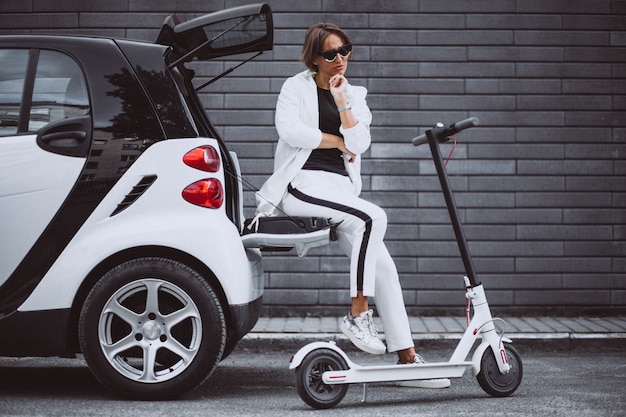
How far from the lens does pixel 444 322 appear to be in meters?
8.52

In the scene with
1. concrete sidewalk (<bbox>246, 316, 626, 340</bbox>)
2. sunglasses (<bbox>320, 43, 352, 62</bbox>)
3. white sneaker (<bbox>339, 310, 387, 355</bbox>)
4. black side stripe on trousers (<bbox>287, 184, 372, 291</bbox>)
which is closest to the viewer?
white sneaker (<bbox>339, 310, 387, 355</bbox>)

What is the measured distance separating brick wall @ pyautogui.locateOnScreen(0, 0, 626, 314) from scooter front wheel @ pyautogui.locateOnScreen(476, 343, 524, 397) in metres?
3.72

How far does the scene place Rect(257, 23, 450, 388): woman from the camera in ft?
17.3

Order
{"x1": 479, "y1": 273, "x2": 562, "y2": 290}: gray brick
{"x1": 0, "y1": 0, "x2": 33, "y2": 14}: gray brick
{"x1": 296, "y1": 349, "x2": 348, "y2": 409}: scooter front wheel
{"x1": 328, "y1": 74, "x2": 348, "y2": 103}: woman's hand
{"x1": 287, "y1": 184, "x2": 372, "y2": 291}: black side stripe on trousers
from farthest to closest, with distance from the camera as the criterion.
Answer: {"x1": 0, "y1": 0, "x2": 33, "y2": 14}: gray brick → {"x1": 479, "y1": 273, "x2": 562, "y2": 290}: gray brick → {"x1": 328, "y1": 74, "x2": 348, "y2": 103}: woman's hand → {"x1": 287, "y1": 184, "x2": 372, "y2": 291}: black side stripe on trousers → {"x1": 296, "y1": 349, "x2": 348, "y2": 409}: scooter front wheel

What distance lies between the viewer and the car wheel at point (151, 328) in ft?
16.8

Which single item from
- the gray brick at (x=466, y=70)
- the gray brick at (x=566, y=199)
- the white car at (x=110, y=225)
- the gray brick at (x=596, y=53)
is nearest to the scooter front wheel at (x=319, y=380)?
the white car at (x=110, y=225)

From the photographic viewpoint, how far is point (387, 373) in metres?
4.96

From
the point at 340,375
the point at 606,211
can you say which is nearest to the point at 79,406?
the point at 340,375

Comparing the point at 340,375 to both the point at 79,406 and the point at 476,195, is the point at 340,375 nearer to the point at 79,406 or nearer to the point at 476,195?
the point at 79,406

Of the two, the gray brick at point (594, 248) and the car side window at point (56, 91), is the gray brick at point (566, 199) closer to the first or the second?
the gray brick at point (594, 248)

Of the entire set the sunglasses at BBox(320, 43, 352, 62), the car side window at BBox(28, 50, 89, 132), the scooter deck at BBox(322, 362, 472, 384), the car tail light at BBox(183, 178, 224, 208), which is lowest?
the scooter deck at BBox(322, 362, 472, 384)

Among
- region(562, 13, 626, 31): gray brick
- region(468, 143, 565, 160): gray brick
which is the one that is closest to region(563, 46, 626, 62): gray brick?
region(562, 13, 626, 31): gray brick

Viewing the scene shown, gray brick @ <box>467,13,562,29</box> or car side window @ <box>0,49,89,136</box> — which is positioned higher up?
gray brick @ <box>467,13,562,29</box>

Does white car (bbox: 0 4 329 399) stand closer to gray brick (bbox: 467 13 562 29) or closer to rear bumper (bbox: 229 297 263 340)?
rear bumper (bbox: 229 297 263 340)
